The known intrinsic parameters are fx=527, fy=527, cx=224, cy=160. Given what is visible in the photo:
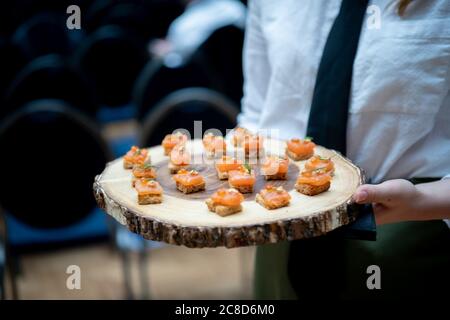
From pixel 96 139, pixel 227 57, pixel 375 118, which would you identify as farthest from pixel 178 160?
pixel 227 57

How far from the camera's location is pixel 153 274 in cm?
277

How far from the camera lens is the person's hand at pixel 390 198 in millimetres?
991

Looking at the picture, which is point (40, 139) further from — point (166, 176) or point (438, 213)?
point (438, 213)

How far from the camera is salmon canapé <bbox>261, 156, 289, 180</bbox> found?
1.16 m

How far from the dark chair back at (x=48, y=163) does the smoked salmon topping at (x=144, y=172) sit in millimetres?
1015

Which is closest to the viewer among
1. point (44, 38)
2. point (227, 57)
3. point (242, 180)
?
point (242, 180)

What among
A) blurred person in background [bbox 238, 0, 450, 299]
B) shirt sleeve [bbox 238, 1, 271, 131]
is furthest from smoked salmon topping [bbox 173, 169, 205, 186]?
shirt sleeve [bbox 238, 1, 271, 131]

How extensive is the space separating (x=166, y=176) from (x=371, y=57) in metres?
0.54

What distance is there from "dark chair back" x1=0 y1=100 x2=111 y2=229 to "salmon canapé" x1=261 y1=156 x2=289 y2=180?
45.9 inches

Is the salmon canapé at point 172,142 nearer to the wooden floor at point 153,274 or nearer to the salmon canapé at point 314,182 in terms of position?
the salmon canapé at point 314,182

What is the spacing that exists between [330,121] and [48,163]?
1.37m

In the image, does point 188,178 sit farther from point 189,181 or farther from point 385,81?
point 385,81

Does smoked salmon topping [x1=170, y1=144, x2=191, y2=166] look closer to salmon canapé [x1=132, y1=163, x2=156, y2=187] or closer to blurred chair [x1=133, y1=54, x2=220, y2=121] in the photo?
salmon canapé [x1=132, y1=163, x2=156, y2=187]

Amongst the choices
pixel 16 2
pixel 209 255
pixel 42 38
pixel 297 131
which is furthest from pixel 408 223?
pixel 16 2
